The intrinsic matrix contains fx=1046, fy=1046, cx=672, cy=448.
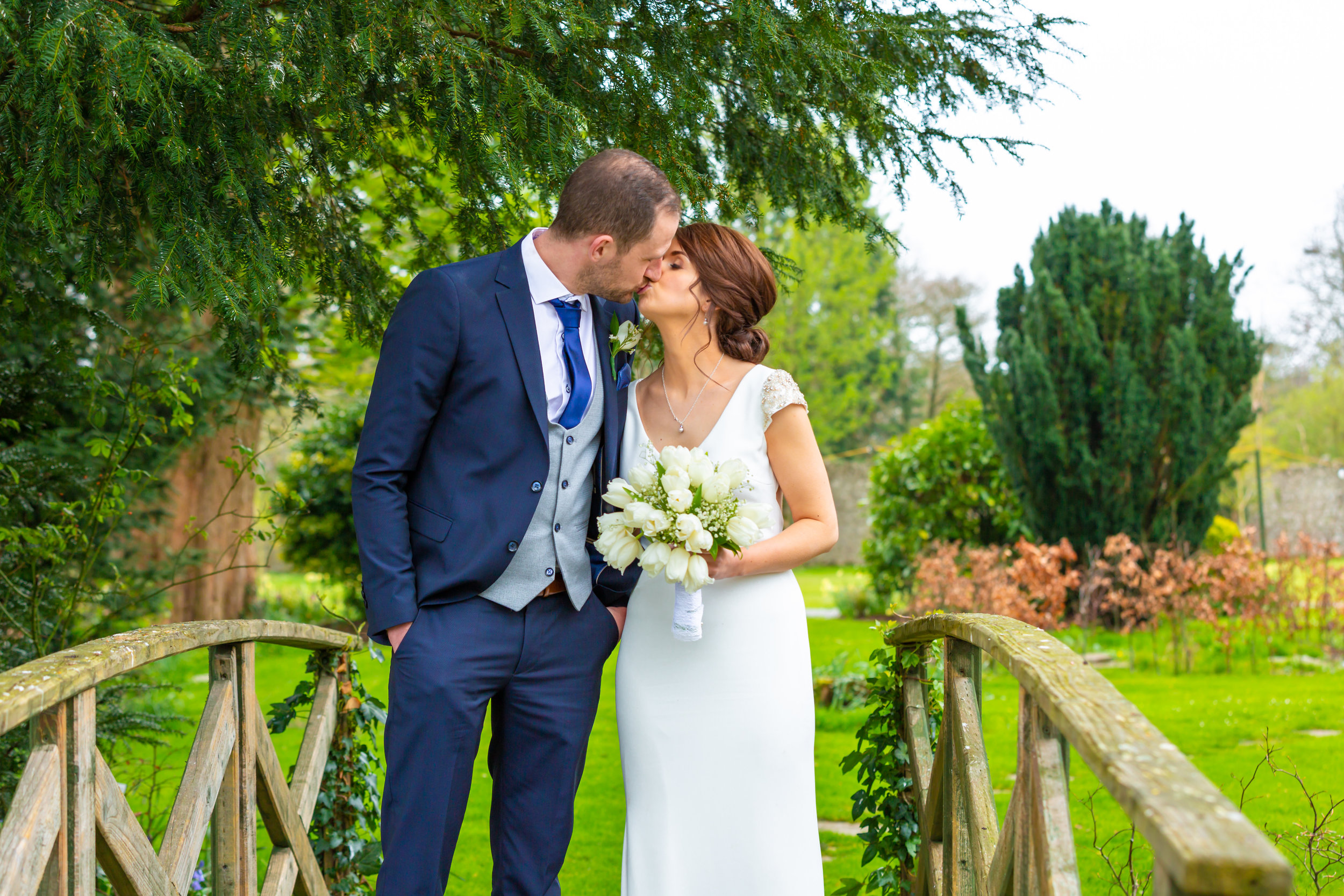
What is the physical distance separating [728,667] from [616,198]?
1183mm

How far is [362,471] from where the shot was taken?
235cm

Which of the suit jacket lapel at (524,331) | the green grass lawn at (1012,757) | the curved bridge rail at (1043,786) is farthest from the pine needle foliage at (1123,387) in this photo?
the suit jacket lapel at (524,331)

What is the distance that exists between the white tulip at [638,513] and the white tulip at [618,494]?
3 centimetres

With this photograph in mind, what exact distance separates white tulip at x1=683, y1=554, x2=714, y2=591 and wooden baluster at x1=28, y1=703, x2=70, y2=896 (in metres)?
1.22

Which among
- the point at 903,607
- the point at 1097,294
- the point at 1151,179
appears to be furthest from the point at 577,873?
the point at 1151,179

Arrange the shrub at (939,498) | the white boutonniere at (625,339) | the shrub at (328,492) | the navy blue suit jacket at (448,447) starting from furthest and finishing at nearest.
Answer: the shrub at (328,492) → the shrub at (939,498) → the white boutonniere at (625,339) → the navy blue suit jacket at (448,447)

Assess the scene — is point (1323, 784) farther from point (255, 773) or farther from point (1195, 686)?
point (255, 773)

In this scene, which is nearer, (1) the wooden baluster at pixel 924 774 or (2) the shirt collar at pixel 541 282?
(2) the shirt collar at pixel 541 282

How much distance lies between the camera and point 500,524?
2355 mm

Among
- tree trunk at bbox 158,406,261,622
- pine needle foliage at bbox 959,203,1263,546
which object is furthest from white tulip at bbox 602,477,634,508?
tree trunk at bbox 158,406,261,622

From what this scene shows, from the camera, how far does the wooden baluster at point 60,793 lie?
1.64 metres

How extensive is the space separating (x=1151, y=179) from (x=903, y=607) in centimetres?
1575

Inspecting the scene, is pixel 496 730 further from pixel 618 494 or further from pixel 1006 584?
pixel 1006 584

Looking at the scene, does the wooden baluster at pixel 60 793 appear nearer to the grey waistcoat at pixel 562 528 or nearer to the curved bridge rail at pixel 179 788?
the curved bridge rail at pixel 179 788
